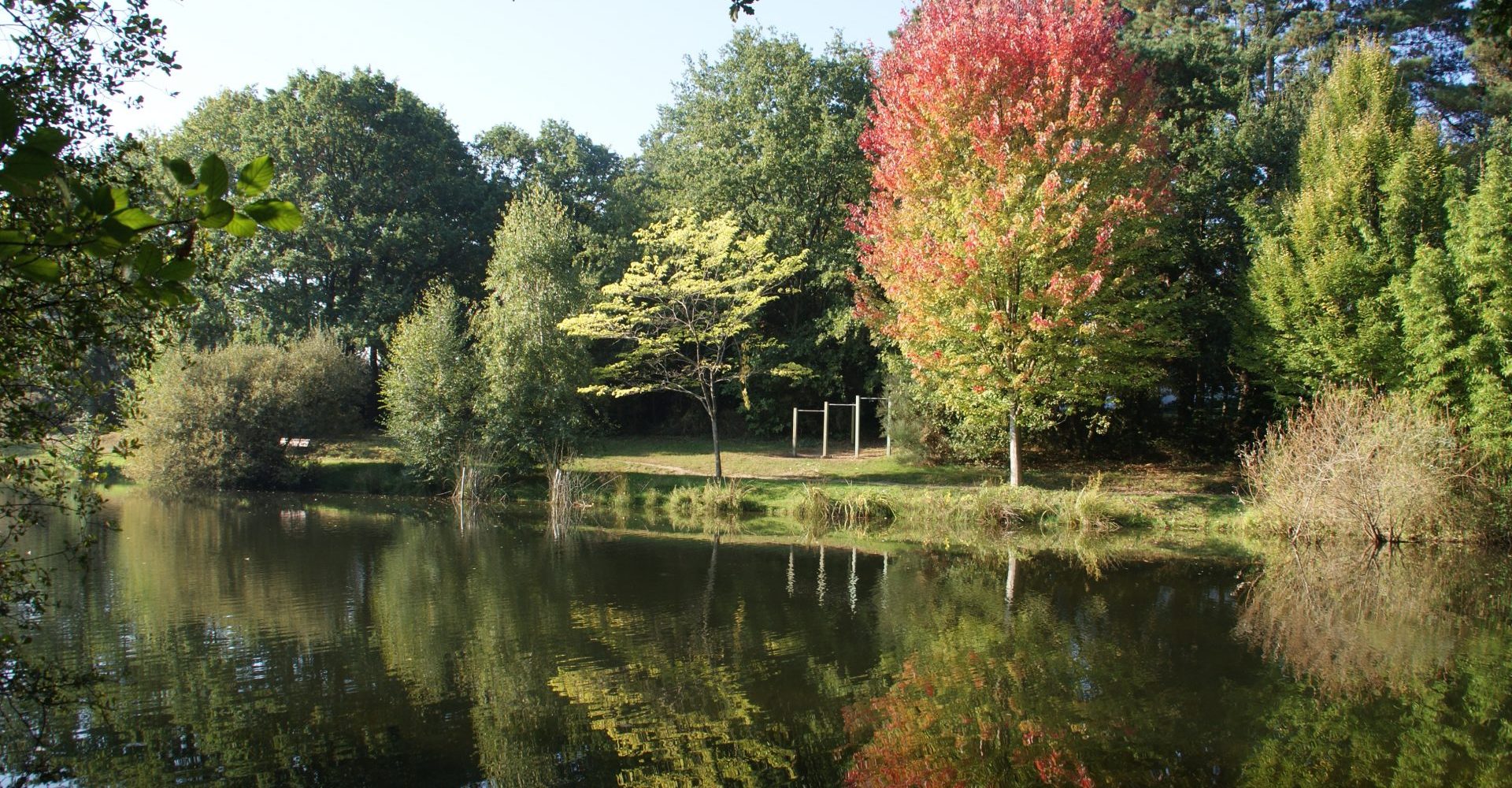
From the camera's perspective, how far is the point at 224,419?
85.1 ft

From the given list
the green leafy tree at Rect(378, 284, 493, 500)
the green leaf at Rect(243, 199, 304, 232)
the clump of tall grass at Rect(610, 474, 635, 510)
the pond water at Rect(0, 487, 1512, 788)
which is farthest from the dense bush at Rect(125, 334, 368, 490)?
the green leaf at Rect(243, 199, 304, 232)

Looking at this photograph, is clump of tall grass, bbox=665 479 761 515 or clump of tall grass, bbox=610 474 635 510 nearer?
clump of tall grass, bbox=665 479 761 515

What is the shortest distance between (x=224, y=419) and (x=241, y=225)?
27523 mm

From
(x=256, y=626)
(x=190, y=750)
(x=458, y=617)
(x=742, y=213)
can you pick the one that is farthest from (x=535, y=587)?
(x=742, y=213)

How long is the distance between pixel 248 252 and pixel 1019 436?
2587 centimetres

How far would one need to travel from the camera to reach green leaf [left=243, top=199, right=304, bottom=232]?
1.93m

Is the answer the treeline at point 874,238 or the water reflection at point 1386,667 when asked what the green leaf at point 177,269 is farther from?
the water reflection at point 1386,667

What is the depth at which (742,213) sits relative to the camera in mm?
30562

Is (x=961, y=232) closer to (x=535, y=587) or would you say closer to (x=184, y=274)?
(x=535, y=587)

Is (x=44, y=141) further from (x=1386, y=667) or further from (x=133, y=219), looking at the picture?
(x=1386, y=667)

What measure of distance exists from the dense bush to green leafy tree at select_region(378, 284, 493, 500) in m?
3.98

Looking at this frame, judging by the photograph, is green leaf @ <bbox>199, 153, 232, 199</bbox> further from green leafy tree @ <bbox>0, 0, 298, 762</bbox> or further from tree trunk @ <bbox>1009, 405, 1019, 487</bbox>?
tree trunk @ <bbox>1009, 405, 1019, 487</bbox>

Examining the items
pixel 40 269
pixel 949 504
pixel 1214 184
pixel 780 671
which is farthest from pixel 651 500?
pixel 40 269

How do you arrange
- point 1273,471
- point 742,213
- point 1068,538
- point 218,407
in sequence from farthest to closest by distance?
point 742,213 → point 218,407 → point 1068,538 → point 1273,471
